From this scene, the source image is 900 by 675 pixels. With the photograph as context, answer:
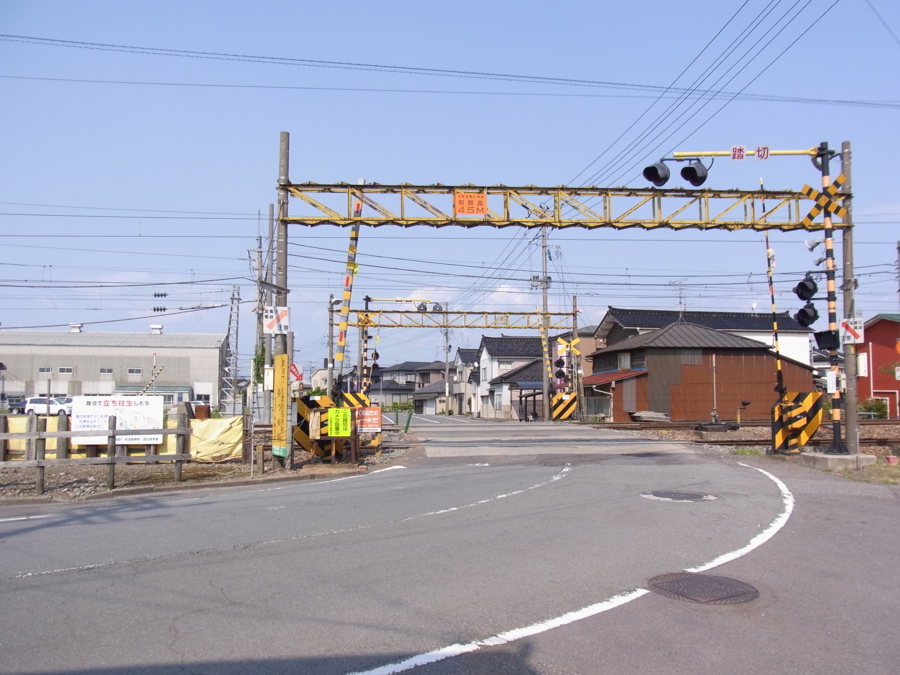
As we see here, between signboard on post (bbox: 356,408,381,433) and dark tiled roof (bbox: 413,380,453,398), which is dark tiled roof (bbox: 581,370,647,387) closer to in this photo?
signboard on post (bbox: 356,408,381,433)

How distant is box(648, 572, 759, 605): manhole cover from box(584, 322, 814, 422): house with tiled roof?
3336cm

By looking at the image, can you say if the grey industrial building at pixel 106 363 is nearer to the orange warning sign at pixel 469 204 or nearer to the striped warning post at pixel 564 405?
the striped warning post at pixel 564 405

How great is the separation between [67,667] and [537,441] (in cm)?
1979

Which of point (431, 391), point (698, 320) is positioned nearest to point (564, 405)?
point (698, 320)

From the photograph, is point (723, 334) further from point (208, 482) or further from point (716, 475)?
point (208, 482)

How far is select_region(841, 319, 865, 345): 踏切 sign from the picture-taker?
1591cm

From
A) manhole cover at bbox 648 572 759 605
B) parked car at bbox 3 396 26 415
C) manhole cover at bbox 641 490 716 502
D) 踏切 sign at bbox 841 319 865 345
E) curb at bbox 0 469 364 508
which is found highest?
踏切 sign at bbox 841 319 865 345

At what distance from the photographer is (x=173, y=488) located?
1355cm

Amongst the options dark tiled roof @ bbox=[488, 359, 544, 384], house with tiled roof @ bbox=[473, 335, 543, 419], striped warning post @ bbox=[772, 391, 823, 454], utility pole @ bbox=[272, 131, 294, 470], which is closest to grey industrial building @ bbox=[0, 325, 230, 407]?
house with tiled roof @ bbox=[473, 335, 543, 419]

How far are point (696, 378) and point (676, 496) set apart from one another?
29349 millimetres

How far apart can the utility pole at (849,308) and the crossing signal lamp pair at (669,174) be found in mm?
3896

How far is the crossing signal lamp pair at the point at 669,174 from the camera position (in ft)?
50.9

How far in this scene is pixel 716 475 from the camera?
47.3ft

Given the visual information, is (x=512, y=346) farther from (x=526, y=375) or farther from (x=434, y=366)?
(x=434, y=366)
